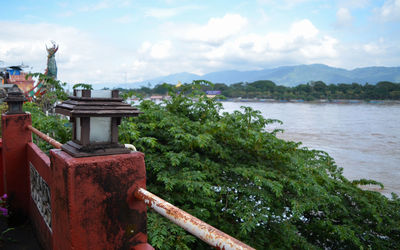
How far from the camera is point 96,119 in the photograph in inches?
67.7

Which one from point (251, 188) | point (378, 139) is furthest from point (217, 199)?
point (378, 139)

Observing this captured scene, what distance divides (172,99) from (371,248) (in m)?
4.44

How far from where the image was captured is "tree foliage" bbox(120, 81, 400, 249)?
12.8ft

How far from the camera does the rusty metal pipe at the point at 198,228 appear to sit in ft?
3.52

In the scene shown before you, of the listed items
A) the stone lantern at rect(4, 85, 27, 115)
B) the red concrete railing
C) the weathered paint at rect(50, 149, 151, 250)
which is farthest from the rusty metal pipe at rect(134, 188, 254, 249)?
the stone lantern at rect(4, 85, 27, 115)

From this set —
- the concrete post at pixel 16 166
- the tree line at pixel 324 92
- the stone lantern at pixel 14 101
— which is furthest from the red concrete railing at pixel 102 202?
the tree line at pixel 324 92

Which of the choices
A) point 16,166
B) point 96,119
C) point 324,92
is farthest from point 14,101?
point 324,92

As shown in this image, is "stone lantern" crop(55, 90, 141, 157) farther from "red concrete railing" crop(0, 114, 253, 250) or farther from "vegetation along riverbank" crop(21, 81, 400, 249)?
"vegetation along riverbank" crop(21, 81, 400, 249)

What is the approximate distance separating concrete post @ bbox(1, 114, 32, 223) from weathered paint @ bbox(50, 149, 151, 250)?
2453 mm

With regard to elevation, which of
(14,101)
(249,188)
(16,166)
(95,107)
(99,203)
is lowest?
(249,188)

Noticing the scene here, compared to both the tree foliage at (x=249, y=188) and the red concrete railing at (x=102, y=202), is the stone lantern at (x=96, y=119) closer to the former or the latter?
the red concrete railing at (x=102, y=202)

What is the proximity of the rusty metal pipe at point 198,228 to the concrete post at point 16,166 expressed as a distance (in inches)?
118

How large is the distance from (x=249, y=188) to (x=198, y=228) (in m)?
3.17

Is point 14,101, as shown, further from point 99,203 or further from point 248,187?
point 248,187
